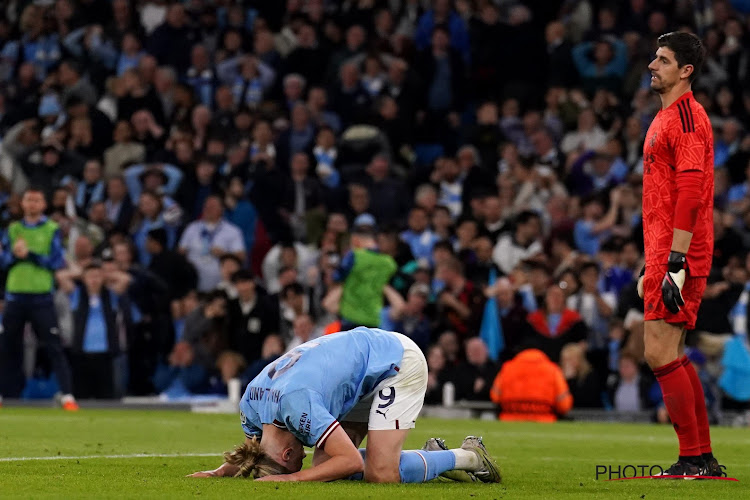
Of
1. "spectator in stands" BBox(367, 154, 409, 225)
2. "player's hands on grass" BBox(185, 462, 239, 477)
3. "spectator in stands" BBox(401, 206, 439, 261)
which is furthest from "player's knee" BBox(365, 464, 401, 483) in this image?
"spectator in stands" BBox(367, 154, 409, 225)

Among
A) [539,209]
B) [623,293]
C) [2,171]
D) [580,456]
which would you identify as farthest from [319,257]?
[580,456]

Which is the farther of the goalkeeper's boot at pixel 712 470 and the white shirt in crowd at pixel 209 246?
the white shirt in crowd at pixel 209 246

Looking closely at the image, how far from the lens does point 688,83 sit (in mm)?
9039

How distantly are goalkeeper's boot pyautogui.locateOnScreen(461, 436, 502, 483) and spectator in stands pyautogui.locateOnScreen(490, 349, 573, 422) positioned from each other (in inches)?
341

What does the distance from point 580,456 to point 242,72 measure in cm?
1421

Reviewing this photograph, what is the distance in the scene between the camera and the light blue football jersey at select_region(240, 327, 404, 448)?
25.3ft

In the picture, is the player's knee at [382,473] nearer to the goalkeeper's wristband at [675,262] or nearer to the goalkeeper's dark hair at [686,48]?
the goalkeeper's wristband at [675,262]

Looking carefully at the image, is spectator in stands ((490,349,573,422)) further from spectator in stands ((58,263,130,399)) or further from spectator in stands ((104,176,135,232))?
spectator in stands ((104,176,135,232))

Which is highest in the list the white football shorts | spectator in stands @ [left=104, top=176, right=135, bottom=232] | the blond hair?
spectator in stands @ [left=104, top=176, right=135, bottom=232]

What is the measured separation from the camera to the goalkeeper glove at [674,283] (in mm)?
8531

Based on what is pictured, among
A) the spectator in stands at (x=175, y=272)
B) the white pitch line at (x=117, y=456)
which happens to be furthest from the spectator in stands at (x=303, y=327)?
the white pitch line at (x=117, y=456)

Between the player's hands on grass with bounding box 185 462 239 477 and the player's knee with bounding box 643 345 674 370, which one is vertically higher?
the player's knee with bounding box 643 345 674 370

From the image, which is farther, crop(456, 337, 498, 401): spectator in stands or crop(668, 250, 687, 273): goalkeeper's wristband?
crop(456, 337, 498, 401): spectator in stands

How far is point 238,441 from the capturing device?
41.0 ft
